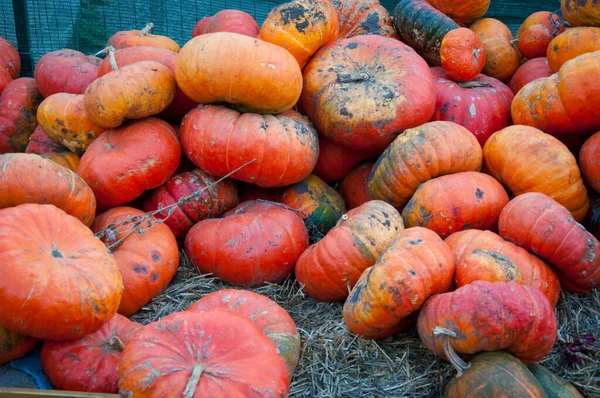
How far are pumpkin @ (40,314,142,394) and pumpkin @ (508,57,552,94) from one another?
3.47 metres

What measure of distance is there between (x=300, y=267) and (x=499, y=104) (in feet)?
6.40

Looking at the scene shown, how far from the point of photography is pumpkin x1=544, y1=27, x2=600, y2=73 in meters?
3.71

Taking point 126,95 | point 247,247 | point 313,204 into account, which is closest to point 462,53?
point 313,204

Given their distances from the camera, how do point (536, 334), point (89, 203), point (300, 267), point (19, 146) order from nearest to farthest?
1. point (536, 334)
2. point (89, 203)
3. point (300, 267)
4. point (19, 146)

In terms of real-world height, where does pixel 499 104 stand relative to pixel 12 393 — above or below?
above

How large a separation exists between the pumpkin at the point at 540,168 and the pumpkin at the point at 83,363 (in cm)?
228

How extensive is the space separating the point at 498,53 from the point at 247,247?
271 centimetres

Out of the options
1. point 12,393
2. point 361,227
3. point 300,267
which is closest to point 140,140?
point 300,267

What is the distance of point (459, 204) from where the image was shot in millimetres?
3014

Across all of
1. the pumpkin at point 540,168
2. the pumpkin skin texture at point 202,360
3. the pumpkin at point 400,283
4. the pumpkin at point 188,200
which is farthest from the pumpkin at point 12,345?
the pumpkin at point 540,168

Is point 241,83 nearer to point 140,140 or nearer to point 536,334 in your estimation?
point 140,140

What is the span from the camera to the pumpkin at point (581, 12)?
12.5 ft

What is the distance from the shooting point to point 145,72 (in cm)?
328

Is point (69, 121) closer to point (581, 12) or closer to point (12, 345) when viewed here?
point (12, 345)
